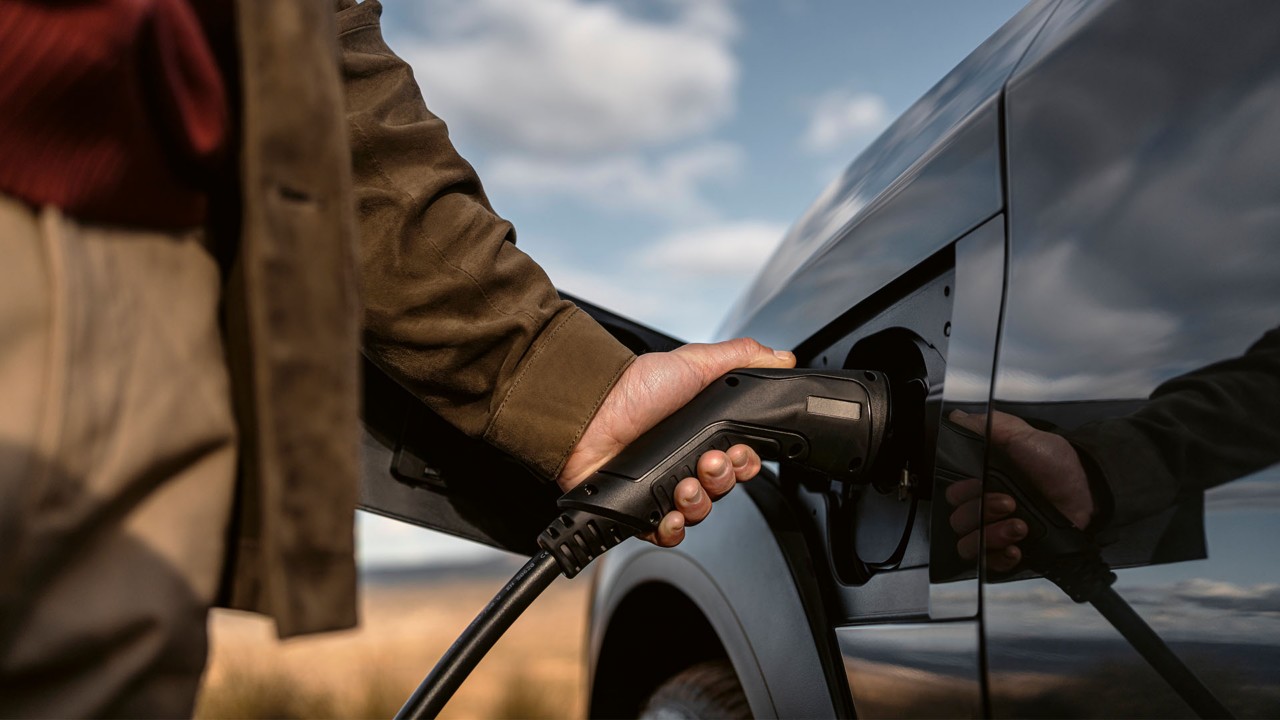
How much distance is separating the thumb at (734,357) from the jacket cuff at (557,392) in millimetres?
131

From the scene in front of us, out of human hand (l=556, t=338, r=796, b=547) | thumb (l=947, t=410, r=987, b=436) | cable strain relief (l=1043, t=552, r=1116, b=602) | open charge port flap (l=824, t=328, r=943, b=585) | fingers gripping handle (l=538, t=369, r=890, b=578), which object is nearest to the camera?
cable strain relief (l=1043, t=552, r=1116, b=602)

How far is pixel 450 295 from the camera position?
1378mm

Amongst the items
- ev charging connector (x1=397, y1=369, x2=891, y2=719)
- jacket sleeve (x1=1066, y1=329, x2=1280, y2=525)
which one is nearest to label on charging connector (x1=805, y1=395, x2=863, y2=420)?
ev charging connector (x1=397, y1=369, x2=891, y2=719)

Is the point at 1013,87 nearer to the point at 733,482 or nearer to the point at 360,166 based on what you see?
the point at 733,482

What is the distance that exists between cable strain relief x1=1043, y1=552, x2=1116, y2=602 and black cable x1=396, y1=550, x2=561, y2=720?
701mm

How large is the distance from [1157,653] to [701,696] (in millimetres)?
999

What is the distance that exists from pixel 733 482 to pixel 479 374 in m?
0.39

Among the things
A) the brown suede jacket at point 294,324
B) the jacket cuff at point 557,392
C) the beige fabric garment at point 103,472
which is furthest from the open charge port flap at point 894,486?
the beige fabric garment at point 103,472

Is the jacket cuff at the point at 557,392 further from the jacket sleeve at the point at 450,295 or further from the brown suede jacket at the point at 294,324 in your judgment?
the brown suede jacket at the point at 294,324

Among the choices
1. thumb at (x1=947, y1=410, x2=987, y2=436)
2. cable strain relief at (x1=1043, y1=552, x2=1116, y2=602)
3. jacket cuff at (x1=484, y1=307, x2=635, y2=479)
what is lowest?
jacket cuff at (x1=484, y1=307, x2=635, y2=479)

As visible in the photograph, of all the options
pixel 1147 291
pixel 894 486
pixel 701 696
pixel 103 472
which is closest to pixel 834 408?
pixel 894 486

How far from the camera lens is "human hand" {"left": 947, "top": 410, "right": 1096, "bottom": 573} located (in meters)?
0.90

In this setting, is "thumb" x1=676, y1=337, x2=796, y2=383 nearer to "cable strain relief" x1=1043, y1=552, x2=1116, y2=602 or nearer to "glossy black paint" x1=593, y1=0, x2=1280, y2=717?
"glossy black paint" x1=593, y1=0, x2=1280, y2=717

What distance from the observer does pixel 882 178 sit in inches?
52.2
